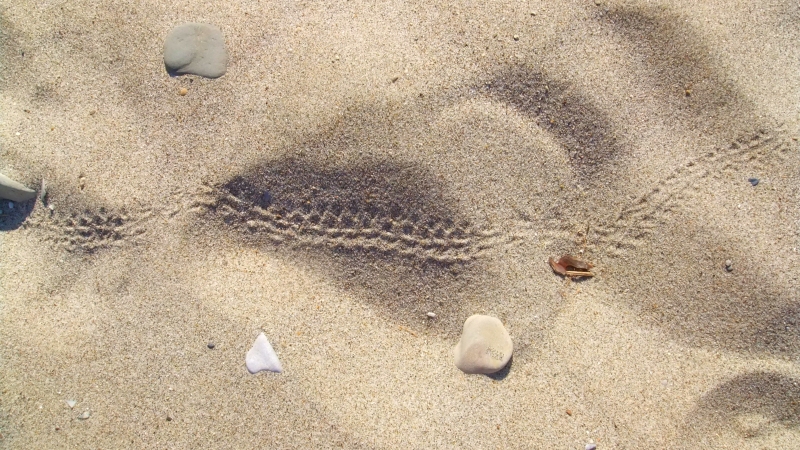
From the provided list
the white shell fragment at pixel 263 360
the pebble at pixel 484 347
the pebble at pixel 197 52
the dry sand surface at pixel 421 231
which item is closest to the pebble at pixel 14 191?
the dry sand surface at pixel 421 231

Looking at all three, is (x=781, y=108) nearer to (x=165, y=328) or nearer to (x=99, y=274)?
(x=165, y=328)

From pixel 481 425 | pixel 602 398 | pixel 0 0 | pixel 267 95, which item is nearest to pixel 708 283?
pixel 602 398

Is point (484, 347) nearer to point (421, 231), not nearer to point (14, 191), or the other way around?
point (421, 231)

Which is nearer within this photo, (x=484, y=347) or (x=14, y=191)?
(x=484, y=347)

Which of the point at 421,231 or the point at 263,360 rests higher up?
the point at 421,231

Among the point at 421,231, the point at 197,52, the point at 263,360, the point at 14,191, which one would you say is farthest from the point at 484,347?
the point at 14,191

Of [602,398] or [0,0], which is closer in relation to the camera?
[602,398]
